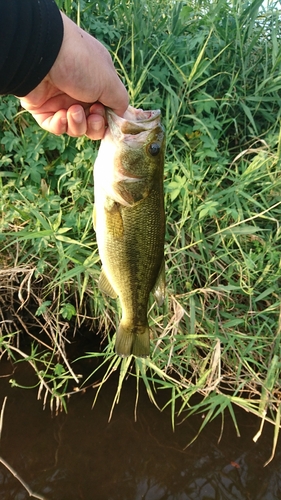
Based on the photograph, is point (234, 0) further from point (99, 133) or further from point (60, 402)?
point (60, 402)

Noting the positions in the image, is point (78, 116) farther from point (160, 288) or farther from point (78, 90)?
point (160, 288)

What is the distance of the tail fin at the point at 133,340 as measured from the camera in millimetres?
2014

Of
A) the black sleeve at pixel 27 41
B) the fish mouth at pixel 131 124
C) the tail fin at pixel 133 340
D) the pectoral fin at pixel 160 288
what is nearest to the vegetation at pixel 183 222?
the tail fin at pixel 133 340

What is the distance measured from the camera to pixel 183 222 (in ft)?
8.57

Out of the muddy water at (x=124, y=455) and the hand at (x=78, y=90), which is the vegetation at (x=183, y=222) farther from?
the hand at (x=78, y=90)

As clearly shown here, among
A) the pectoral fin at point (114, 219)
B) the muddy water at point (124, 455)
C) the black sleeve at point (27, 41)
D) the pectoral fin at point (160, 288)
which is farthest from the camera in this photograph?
the muddy water at point (124, 455)

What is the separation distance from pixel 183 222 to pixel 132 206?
0.93 meters

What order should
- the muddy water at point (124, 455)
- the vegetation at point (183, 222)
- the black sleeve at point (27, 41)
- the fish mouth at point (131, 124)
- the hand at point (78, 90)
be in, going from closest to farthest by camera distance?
1. the black sleeve at point (27, 41)
2. the hand at point (78, 90)
3. the fish mouth at point (131, 124)
4. the muddy water at point (124, 455)
5. the vegetation at point (183, 222)

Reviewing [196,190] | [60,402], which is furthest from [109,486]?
[196,190]

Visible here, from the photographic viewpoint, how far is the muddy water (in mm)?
2467

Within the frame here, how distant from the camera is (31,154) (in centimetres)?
277

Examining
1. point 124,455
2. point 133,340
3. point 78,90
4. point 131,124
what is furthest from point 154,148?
point 124,455

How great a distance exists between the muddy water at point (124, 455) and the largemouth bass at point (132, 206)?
1174mm

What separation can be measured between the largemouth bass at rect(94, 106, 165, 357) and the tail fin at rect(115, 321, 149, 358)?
3.3 inches
